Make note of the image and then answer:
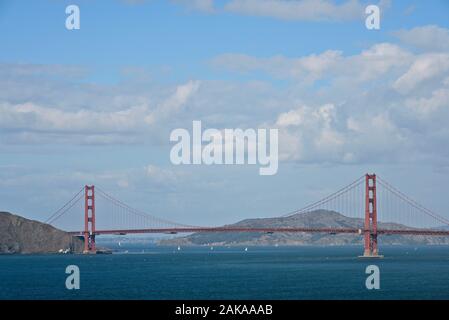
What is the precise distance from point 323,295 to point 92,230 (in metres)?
70.4

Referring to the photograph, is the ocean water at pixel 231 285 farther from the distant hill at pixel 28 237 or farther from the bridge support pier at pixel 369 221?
the distant hill at pixel 28 237

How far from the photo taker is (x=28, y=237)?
131375 mm

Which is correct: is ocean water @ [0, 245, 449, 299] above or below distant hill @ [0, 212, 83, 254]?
below

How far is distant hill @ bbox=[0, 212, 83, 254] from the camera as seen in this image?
419ft

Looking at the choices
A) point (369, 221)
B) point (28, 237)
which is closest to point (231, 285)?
point (369, 221)

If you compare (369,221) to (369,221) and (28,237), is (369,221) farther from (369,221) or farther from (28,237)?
(28,237)

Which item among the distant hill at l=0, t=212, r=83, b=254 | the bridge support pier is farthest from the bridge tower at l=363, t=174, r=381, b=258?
the distant hill at l=0, t=212, r=83, b=254

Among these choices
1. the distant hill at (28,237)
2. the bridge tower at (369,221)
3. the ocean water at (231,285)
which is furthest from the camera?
the distant hill at (28,237)

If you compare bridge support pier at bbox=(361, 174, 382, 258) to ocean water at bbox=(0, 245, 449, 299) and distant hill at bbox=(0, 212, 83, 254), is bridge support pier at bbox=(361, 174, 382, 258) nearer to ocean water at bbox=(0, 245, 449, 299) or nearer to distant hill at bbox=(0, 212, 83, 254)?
ocean water at bbox=(0, 245, 449, 299)

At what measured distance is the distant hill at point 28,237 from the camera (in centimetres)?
12756

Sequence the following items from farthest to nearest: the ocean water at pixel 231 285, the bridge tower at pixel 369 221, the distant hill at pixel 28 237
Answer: the distant hill at pixel 28 237 < the bridge tower at pixel 369 221 < the ocean water at pixel 231 285

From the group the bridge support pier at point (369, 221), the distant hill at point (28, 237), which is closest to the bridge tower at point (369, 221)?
the bridge support pier at point (369, 221)

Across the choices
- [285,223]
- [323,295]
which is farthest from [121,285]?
[285,223]
